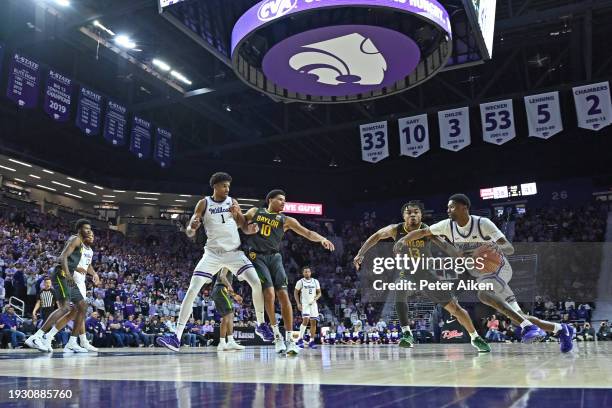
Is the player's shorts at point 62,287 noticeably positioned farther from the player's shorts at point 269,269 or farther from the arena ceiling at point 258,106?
the arena ceiling at point 258,106

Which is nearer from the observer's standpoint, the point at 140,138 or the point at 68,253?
the point at 68,253

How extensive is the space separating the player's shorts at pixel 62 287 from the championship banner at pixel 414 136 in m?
14.3

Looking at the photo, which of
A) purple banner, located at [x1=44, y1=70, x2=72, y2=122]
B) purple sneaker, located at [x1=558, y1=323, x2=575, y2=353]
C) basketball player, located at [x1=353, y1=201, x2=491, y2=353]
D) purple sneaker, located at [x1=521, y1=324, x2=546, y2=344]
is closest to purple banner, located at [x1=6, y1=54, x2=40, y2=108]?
purple banner, located at [x1=44, y1=70, x2=72, y2=122]

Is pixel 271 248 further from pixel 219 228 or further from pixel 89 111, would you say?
pixel 89 111

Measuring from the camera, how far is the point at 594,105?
59.1 ft

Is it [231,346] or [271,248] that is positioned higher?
[271,248]

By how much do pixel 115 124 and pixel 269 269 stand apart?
1560cm

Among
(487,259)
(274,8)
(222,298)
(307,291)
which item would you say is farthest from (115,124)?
(487,259)

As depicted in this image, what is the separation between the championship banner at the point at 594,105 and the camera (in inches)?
701

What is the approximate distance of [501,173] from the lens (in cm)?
3045

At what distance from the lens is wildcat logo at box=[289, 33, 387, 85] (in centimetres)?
1277

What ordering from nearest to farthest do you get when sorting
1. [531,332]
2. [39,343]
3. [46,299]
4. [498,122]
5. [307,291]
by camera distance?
[531,332], [39,343], [46,299], [307,291], [498,122]

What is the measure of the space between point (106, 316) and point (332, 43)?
9.77 m

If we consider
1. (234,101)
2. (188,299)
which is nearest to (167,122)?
(234,101)
